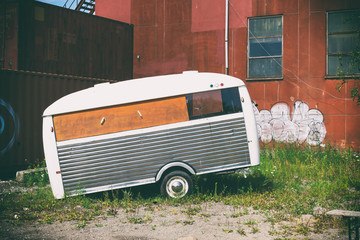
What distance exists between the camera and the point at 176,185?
8242mm

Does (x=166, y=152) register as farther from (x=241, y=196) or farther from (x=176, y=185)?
(x=241, y=196)

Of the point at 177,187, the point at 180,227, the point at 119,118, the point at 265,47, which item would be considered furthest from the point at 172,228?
the point at 265,47

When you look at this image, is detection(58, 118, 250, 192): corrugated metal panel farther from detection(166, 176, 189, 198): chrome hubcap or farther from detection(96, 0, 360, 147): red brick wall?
detection(96, 0, 360, 147): red brick wall

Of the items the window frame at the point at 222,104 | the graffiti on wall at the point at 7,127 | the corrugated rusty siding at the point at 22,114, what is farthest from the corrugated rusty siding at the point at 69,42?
the window frame at the point at 222,104

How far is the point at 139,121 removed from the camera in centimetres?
822

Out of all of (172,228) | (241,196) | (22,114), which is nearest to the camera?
(172,228)

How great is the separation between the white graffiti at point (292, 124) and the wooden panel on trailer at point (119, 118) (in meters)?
7.80

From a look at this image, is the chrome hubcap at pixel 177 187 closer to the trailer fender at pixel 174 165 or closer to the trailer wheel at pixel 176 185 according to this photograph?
the trailer wheel at pixel 176 185

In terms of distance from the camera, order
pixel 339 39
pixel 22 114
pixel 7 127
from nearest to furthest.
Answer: pixel 7 127
pixel 22 114
pixel 339 39

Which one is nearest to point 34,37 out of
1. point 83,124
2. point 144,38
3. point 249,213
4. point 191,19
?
point 144,38

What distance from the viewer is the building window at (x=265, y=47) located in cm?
1543

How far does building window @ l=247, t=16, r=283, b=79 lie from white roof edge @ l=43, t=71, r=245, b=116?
7703 mm

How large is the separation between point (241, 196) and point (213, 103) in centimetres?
223

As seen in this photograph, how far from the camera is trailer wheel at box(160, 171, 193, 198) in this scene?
8203 millimetres
